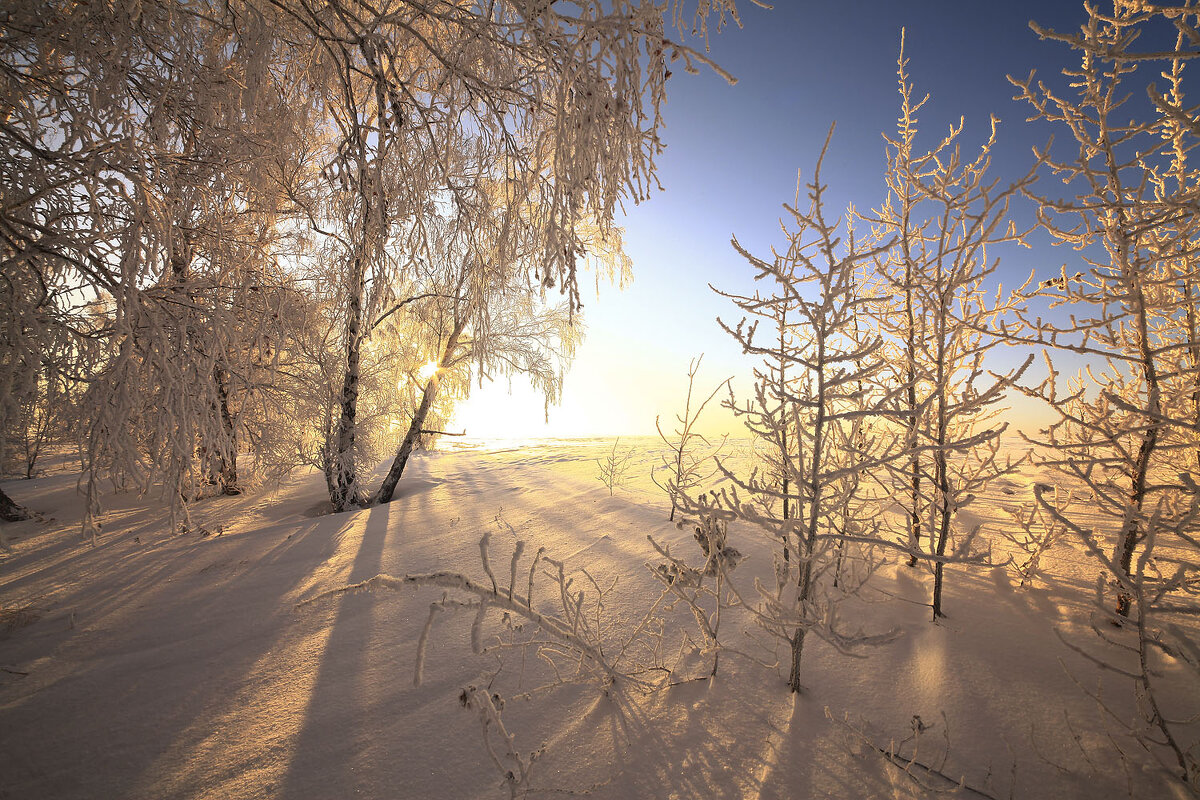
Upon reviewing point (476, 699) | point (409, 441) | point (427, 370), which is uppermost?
point (427, 370)

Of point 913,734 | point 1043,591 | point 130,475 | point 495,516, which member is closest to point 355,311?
point 495,516

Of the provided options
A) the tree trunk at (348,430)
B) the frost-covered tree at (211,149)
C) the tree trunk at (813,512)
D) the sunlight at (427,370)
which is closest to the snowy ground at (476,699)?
the tree trunk at (813,512)

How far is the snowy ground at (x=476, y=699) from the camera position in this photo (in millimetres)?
1596

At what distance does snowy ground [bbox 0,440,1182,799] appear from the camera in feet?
5.24

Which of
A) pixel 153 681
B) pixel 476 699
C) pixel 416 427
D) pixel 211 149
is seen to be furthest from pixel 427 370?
pixel 476 699

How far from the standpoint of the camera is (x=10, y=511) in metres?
5.04

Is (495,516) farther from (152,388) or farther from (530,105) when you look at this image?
(530,105)

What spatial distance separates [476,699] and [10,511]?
7.20 metres

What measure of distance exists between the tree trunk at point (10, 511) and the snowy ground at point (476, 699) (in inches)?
99.6

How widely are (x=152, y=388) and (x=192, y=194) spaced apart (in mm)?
1735

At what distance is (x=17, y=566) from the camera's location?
3576 mm

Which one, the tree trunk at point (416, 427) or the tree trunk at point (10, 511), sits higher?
the tree trunk at point (416, 427)

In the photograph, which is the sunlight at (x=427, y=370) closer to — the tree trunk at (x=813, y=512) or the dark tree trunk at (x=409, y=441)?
the dark tree trunk at (x=409, y=441)

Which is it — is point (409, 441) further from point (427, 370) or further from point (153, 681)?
point (153, 681)
